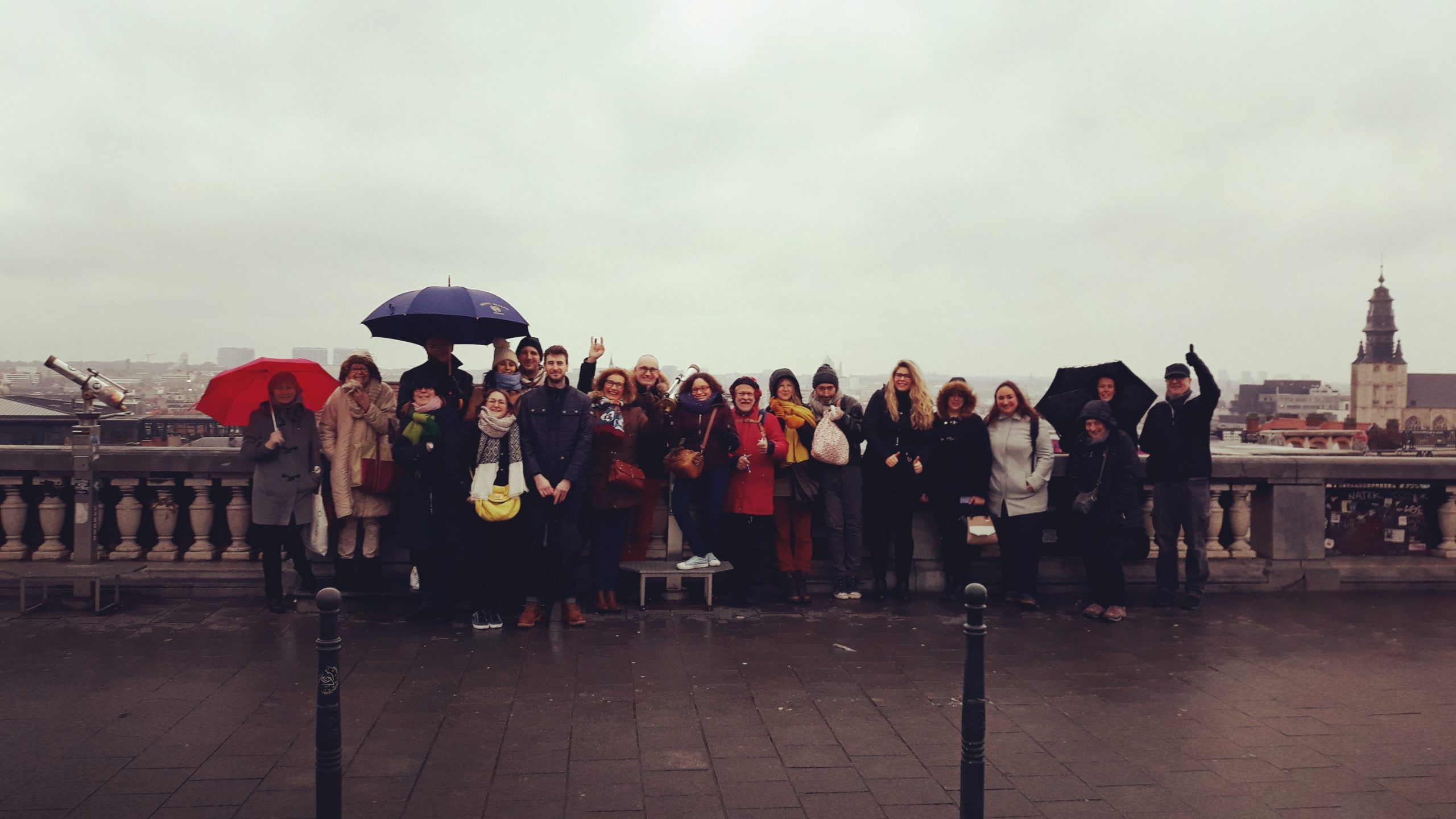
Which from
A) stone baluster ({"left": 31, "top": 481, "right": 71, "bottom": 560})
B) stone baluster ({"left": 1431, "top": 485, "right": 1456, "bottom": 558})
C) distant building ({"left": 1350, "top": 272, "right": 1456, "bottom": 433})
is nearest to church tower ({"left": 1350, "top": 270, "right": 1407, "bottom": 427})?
distant building ({"left": 1350, "top": 272, "right": 1456, "bottom": 433})

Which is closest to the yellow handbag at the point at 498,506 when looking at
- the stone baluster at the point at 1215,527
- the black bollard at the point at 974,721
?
the black bollard at the point at 974,721

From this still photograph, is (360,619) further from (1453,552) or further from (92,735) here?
(1453,552)

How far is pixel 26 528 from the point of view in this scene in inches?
334

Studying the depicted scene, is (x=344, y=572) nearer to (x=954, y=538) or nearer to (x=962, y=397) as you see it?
(x=954, y=538)

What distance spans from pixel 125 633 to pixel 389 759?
3.50 metres

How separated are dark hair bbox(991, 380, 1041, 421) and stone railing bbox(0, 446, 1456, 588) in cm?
68

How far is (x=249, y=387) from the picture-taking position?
25.9 ft

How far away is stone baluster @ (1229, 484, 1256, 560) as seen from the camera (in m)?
9.01

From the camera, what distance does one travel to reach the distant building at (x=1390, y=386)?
398ft

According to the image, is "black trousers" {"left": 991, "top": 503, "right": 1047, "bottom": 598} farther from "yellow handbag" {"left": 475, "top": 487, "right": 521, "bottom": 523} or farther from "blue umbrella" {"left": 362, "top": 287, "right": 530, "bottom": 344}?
"blue umbrella" {"left": 362, "top": 287, "right": 530, "bottom": 344}

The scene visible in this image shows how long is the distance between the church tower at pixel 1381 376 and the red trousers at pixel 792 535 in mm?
136323

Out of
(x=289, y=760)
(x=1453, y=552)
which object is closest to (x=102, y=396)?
(x=289, y=760)

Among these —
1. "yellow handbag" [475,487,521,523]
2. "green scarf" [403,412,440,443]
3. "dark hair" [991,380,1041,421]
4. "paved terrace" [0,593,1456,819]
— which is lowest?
"paved terrace" [0,593,1456,819]

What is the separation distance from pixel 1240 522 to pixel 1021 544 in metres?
2.37
